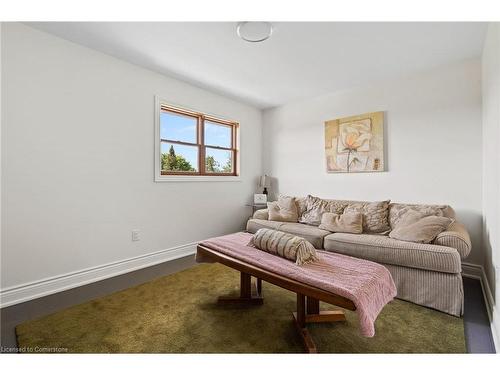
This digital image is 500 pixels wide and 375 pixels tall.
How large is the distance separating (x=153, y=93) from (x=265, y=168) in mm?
2326

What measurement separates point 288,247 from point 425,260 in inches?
49.8

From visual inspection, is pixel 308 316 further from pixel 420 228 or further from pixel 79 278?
pixel 79 278

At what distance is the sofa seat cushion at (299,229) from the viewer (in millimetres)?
2773

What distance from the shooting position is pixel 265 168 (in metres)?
4.59

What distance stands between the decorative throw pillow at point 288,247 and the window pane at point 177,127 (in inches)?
83.5

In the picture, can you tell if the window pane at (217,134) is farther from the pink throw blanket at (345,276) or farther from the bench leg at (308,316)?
the bench leg at (308,316)

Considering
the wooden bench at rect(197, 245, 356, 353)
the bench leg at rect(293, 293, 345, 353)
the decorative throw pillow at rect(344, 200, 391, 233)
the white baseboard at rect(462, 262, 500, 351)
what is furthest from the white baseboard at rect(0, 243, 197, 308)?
the white baseboard at rect(462, 262, 500, 351)

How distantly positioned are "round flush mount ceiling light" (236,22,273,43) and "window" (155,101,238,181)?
1.46 meters

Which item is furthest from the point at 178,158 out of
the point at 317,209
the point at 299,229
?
the point at 317,209

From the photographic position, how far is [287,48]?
242 centimetres

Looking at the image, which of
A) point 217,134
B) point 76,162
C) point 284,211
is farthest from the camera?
point 217,134

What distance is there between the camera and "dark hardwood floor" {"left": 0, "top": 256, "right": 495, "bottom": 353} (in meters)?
1.58
